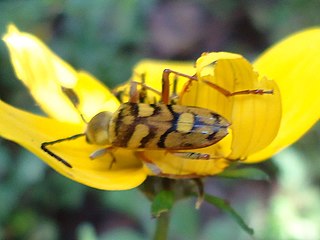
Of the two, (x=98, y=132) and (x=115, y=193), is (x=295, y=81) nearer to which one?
(x=98, y=132)

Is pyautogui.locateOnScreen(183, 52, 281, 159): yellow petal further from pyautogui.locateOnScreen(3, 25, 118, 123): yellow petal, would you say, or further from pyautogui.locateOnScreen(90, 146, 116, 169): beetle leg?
pyautogui.locateOnScreen(3, 25, 118, 123): yellow petal

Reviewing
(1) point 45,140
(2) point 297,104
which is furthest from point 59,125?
(2) point 297,104

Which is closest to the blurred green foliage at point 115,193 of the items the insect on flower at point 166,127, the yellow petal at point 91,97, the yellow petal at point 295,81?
the yellow petal at point 91,97

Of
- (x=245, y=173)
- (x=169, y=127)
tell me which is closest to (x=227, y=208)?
(x=245, y=173)

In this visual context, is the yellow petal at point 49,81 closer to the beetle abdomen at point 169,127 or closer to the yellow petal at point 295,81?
the beetle abdomen at point 169,127

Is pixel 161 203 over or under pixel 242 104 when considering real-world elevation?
under

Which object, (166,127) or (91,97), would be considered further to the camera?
(91,97)

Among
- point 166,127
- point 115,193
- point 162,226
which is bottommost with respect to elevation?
point 115,193
